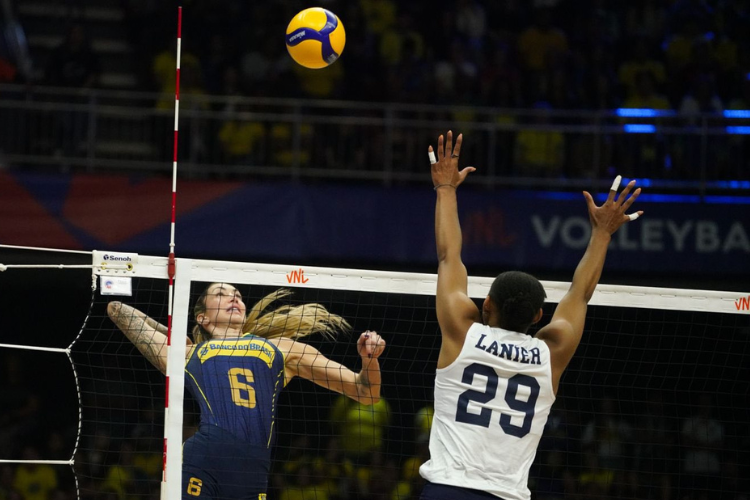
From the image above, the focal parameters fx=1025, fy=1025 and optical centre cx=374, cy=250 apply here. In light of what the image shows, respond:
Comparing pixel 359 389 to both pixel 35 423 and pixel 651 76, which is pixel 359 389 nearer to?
pixel 35 423

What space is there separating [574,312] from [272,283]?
2.03 m

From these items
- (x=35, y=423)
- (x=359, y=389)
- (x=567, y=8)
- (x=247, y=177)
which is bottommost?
(x=35, y=423)

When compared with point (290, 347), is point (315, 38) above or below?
above

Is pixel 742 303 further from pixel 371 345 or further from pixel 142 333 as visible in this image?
pixel 142 333

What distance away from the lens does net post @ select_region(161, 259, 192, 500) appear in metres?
5.73

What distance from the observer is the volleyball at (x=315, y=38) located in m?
8.02

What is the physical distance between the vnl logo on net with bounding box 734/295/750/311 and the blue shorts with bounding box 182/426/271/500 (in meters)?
3.00

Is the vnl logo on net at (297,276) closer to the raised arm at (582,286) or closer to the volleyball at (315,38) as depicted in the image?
A: the raised arm at (582,286)

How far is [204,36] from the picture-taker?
1506 centimetres

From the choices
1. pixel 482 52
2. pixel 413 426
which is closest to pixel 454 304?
pixel 413 426

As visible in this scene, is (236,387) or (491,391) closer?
(491,391)

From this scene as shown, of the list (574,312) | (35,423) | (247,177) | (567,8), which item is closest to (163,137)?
(247,177)

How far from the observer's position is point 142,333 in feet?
A: 20.6

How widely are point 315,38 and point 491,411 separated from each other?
4441 mm
